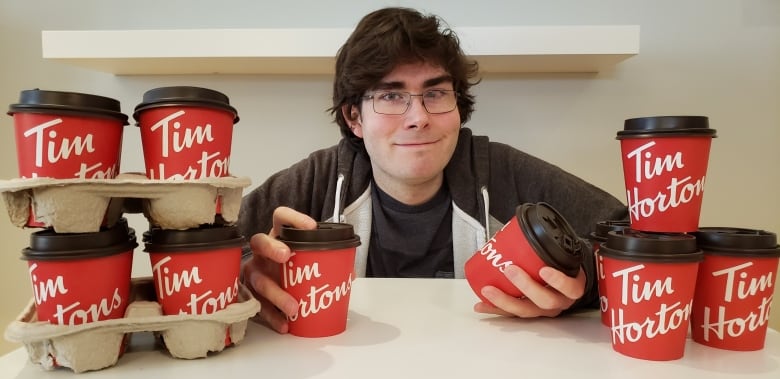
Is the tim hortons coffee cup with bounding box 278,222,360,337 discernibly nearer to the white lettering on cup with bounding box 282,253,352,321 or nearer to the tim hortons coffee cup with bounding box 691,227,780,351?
the white lettering on cup with bounding box 282,253,352,321

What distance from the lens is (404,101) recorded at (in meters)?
1.19

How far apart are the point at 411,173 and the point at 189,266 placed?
70 centimetres

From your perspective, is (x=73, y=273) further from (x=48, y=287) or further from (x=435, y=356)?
(x=435, y=356)

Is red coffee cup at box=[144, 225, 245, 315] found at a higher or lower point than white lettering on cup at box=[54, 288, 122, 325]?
higher

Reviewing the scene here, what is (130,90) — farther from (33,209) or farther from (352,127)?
(33,209)

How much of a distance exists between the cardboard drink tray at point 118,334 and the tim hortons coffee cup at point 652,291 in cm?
50

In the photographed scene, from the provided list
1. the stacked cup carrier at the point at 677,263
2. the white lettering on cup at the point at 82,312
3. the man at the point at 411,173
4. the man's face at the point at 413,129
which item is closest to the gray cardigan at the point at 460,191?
the man at the point at 411,173

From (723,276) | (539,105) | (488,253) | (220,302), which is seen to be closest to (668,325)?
(723,276)

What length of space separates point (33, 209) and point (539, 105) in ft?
4.65

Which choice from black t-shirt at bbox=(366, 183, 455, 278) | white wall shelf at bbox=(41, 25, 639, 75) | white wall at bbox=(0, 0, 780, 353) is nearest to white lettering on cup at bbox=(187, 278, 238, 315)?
black t-shirt at bbox=(366, 183, 455, 278)

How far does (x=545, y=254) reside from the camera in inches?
28.0

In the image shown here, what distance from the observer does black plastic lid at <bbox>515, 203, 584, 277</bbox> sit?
0.71 m

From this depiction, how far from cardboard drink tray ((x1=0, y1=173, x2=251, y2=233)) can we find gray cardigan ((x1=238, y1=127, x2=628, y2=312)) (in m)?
0.66

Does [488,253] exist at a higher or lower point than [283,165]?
lower
